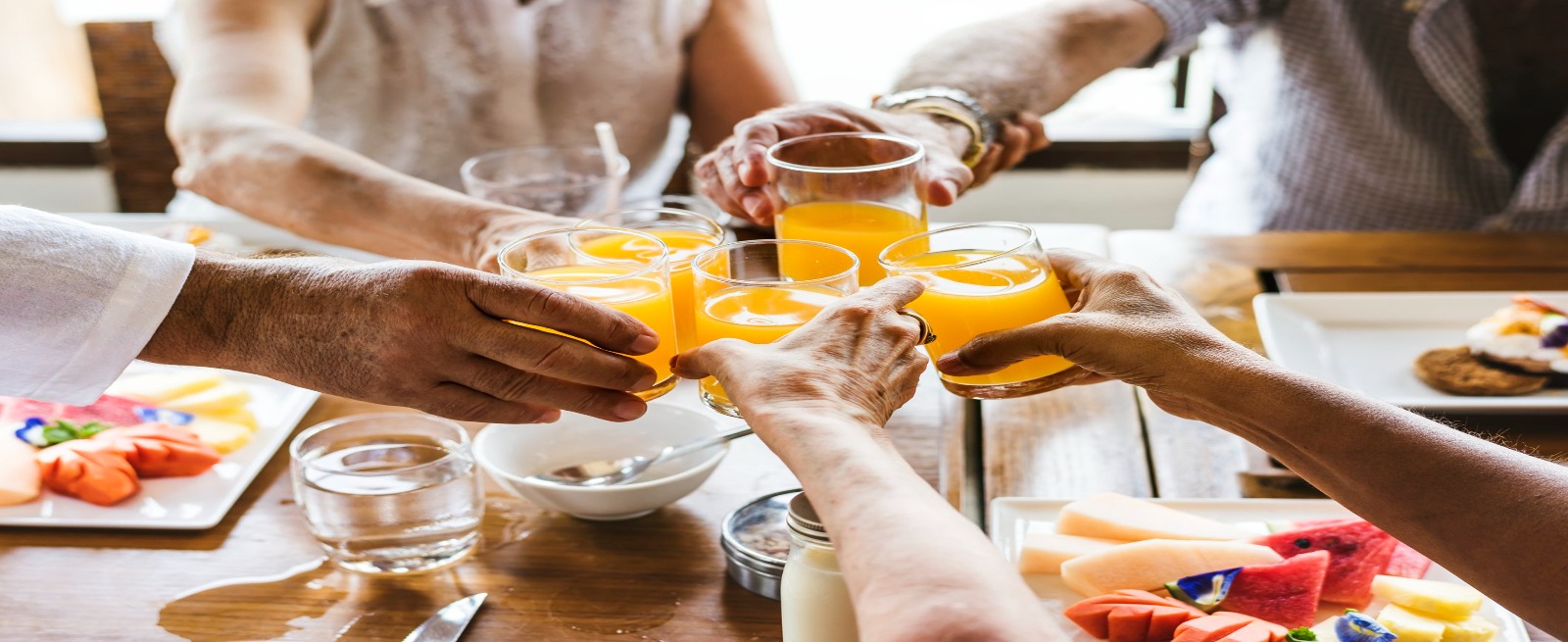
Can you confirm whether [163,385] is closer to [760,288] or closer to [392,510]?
[392,510]

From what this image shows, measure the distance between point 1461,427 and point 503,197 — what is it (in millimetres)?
1300

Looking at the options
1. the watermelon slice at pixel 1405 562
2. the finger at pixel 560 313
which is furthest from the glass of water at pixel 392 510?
the watermelon slice at pixel 1405 562

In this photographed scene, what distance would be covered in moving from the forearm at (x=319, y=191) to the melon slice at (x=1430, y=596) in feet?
3.58

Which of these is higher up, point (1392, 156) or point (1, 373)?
point (1, 373)

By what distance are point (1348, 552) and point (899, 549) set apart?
0.62 metres

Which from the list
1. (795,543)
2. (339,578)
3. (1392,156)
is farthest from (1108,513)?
(1392,156)

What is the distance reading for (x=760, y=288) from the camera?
3.43ft

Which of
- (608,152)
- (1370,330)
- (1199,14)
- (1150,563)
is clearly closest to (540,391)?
(1150,563)

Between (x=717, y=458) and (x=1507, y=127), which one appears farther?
(x=1507, y=127)

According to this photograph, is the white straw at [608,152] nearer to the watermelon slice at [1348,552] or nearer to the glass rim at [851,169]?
the glass rim at [851,169]

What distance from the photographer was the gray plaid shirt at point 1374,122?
7.39 ft

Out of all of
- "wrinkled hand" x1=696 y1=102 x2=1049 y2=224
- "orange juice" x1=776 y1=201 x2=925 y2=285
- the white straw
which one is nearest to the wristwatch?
"wrinkled hand" x1=696 y1=102 x2=1049 y2=224

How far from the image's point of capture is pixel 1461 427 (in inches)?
56.4

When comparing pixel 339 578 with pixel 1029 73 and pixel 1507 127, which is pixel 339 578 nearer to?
pixel 1029 73
